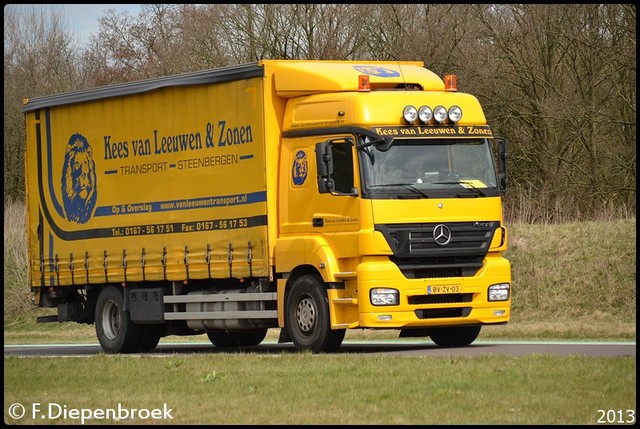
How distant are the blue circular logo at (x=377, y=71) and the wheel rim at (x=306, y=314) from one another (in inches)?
131

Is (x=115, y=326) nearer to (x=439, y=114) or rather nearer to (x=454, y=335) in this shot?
(x=454, y=335)

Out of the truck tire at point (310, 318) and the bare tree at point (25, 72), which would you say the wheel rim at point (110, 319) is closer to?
the truck tire at point (310, 318)

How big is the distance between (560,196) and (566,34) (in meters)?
4.12

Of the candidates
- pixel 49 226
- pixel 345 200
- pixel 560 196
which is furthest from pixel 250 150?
pixel 560 196

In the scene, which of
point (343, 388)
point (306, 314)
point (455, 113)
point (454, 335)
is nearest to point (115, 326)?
point (306, 314)

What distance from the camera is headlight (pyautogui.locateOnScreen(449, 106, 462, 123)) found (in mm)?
19328

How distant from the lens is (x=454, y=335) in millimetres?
20906

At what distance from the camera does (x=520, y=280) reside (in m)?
29.0

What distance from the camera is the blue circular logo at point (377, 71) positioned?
19797 millimetres

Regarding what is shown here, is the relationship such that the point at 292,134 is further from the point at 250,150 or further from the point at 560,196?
the point at 560,196

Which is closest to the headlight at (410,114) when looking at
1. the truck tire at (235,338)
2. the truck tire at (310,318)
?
the truck tire at (310,318)

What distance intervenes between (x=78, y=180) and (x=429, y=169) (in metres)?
7.20

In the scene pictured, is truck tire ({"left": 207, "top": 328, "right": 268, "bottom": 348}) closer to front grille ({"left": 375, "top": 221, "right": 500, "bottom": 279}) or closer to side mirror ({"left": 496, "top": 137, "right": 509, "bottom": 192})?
front grille ({"left": 375, "top": 221, "right": 500, "bottom": 279})

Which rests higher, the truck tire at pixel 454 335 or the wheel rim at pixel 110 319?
the wheel rim at pixel 110 319
